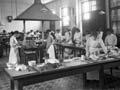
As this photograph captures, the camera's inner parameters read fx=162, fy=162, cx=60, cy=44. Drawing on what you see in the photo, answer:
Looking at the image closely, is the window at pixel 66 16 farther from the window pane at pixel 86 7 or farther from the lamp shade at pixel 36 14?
the lamp shade at pixel 36 14

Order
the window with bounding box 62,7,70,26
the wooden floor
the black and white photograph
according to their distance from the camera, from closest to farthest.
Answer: the black and white photograph < the wooden floor < the window with bounding box 62,7,70,26

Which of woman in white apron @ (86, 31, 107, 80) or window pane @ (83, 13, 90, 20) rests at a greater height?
window pane @ (83, 13, 90, 20)

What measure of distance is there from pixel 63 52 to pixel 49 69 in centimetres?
463

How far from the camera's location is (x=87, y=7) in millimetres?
8430

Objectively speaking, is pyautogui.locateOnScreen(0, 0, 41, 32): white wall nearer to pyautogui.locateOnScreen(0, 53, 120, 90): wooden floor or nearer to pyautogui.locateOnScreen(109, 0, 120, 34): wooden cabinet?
pyautogui.locateOnScreen(109, 0, 120, 34): wooden cabinet

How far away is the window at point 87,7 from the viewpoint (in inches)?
310

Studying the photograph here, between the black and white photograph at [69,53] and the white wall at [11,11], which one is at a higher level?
the white wall at [11,11]

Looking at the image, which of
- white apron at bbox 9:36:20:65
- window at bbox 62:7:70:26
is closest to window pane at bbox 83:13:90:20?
window at bbox 62:7:70:26

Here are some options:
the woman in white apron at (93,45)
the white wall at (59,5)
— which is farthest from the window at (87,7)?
the woman in white apron at (93,45)

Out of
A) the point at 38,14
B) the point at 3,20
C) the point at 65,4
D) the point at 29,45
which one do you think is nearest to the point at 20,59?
the point at 29,45

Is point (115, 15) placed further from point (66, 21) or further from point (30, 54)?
point (66, 21)

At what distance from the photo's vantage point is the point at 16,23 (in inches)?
549

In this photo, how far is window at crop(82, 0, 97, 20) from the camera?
787 centimetres

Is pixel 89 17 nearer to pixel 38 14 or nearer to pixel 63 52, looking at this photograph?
pixel 63 52
